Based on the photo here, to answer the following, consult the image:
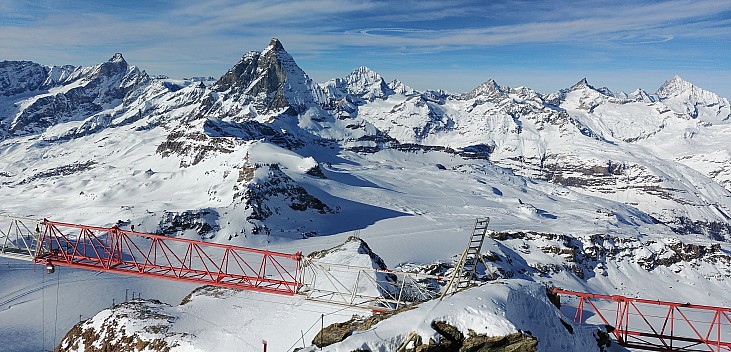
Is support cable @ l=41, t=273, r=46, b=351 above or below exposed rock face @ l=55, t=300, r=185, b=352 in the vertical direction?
below

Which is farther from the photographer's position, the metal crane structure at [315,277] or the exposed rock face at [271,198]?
the exposed rock face at [271,198]

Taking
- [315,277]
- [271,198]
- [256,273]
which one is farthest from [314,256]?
[271,198]

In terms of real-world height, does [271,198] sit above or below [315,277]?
below

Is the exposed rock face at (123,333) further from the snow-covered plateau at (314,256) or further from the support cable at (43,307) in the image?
the support cable at (43,307)

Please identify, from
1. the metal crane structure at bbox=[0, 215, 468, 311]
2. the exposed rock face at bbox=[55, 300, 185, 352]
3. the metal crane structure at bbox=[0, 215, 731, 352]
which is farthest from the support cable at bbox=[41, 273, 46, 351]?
the exposed rock face at bbox=[55, 300, 185, 352]

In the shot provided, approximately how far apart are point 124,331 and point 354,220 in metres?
79.8

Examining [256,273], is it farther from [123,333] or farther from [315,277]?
[123,333]

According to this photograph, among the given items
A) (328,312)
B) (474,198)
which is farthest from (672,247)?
(328,312)

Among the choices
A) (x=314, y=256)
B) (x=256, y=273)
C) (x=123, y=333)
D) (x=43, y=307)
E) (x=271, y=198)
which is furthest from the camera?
(x=271, y=198)

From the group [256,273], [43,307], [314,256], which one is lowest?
[43,307]

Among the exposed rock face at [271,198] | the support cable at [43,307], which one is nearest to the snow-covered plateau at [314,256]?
the support cable at [43,307]

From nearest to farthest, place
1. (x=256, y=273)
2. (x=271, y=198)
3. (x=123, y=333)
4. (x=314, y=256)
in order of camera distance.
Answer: (x=123, y=333) < (x=256, y=273) < (x=314, y=256) < (x=271, y=198)

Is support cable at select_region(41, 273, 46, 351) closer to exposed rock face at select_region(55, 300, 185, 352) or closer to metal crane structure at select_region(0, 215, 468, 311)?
metal crane structure at select_region(0, 215, 468, 311)

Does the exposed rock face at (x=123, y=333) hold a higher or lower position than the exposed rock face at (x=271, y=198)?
higher
